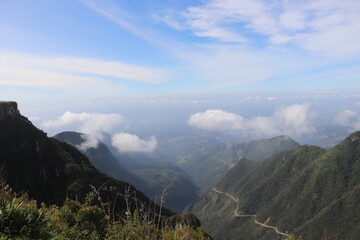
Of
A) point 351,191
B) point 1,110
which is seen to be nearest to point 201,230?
point 1,110

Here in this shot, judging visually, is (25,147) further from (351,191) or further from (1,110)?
(351,191)

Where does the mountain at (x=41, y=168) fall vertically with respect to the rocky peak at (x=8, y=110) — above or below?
below

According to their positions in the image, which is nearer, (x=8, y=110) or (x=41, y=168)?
(x=41, y=168)

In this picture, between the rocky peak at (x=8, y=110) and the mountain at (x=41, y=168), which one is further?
the rocky peak at (x=8, y=110)

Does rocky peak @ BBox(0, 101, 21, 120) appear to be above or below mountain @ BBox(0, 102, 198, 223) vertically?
above

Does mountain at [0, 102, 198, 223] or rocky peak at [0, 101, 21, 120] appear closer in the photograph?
mountain at [0, 102, 198, 223]

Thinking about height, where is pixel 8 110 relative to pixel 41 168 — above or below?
above
